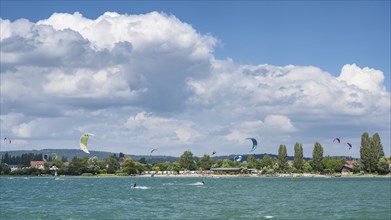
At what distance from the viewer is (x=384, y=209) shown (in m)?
57.4

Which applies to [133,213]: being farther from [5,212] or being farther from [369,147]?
[369,147]

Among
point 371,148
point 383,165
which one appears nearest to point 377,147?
point 371,148

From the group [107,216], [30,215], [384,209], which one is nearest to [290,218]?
[384,209]

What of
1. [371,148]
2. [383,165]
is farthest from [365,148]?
[383,165]

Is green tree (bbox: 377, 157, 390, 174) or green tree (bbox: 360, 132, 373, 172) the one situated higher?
green tree (bbox: 360, 132, 373, 172)

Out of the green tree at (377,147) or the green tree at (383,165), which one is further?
the green tree at (383,165)

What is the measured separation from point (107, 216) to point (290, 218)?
17.3 m

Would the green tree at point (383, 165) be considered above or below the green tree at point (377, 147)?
below

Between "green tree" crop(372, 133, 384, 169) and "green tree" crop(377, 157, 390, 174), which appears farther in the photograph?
"green tree" crop(377, 157, 390, 174)

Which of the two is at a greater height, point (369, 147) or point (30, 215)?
point (369, 147)

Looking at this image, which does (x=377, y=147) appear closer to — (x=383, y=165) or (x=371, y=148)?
(x=371, y=148)

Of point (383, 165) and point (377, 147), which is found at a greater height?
point (377, 147)

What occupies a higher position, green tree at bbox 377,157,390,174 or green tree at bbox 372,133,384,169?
green tree at bbox 372,133,384,169

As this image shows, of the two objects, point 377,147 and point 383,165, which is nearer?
point 377,147
